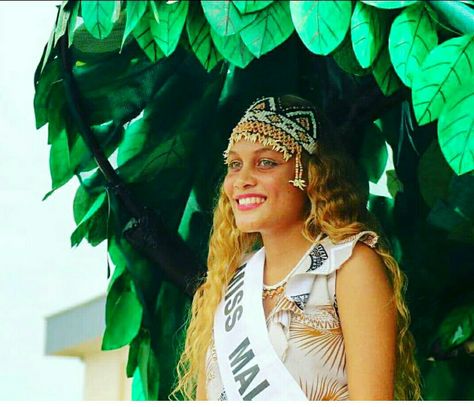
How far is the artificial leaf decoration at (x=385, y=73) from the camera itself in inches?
100

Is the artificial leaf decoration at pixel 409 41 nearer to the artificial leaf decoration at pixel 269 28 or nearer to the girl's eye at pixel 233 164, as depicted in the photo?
the artificial leaf decoration at pixel 269 28

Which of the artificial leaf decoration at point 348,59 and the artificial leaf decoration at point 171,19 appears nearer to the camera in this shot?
the artificial leaf decoration at point 171,19

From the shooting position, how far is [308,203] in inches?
123

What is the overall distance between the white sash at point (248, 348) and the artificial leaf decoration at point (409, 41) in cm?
78

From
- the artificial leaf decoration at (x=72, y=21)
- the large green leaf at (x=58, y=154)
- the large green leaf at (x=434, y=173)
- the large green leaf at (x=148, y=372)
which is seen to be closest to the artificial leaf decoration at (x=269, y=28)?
the artificial leaf decoration at (x=72, y=21)

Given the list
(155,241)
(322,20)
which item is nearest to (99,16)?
(322,20)

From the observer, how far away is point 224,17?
8.02 ft

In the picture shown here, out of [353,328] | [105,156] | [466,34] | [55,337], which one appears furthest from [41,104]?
[55,337]

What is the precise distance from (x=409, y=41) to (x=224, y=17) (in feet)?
1.24

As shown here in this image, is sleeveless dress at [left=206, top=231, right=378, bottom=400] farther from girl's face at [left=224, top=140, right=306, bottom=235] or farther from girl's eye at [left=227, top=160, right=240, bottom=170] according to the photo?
girl's eye at [left=227, top=160, right=240, bottom=170]

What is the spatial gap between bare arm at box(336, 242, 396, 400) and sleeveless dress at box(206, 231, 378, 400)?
0.04 metres

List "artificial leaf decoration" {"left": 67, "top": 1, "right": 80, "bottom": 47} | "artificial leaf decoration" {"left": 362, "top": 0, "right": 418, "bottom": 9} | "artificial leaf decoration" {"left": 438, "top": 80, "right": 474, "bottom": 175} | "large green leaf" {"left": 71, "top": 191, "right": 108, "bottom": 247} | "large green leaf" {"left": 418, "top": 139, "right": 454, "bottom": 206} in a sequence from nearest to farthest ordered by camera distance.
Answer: "artificial leaf decoration" {"left": 362, "top": 0, "right": 418, "bottom": 9} < "artificial leaf decoration" {"left": 438, "top": 80, "right": 474, "bottom": 175} < "artificial leaf decoration" {"left": 67, "top": 1, "right": 80, "bottom": 47} < "large green leaf" {"left": 418, "top": 139, "right": 454, "bottom": 206} < "large green leaf" {"left": 71, "top": 191, "right": 108, "bottom": 247}

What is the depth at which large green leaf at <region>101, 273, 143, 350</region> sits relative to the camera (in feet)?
12.2

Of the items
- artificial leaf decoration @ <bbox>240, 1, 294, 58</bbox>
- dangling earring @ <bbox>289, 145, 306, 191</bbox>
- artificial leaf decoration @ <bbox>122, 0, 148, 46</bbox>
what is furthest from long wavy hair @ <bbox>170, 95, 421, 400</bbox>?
artificial leaf decoration @ <bbox>122, 0, 148, 46</bbox>
